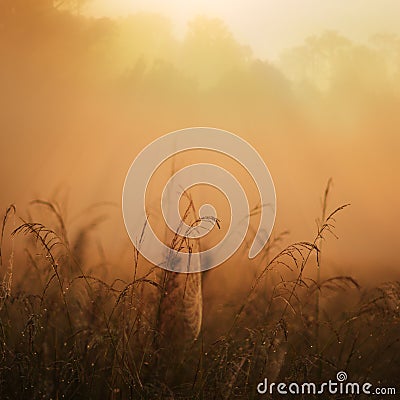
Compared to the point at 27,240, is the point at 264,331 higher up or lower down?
lower down

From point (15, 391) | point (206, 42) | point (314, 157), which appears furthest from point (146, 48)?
point (15, 391)

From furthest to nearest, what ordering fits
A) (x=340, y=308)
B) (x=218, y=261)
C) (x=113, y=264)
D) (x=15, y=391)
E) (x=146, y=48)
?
(x=146, y=48) < (x=340, y=308) < (x=113, y=264) < (x=218, y=261) < (x=15, y=391)

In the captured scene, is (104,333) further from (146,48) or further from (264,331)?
(146,48)

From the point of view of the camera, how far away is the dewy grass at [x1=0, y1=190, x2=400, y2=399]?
254 centimetres

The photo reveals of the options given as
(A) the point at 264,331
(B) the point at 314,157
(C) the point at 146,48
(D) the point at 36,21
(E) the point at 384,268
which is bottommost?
(A) the point at 264,331

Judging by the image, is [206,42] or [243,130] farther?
[243,130]

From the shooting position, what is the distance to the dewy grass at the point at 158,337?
2.54 meters

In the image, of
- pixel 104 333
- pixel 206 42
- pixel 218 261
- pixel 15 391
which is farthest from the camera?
pixel 206 42

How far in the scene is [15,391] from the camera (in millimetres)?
2656

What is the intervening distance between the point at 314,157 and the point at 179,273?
5072 millimetres

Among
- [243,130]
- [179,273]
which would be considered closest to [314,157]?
[243,130]

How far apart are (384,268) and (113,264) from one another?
210cm

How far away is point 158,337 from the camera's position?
292 cm

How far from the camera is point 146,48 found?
678 cm
